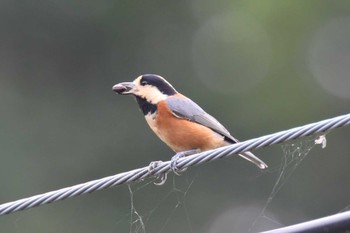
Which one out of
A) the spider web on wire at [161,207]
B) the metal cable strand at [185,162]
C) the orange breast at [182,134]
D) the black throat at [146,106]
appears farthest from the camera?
the spider web on wire at [161,207]

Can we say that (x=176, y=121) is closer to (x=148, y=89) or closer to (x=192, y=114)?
(x=192, y=114)

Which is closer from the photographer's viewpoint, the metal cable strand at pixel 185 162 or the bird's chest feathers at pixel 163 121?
the metal cable strand at pixel 185 162

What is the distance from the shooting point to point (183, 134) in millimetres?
5934

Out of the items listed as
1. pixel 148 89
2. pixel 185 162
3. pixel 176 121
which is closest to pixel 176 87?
pixel 148 89

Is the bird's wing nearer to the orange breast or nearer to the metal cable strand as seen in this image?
the orange breast

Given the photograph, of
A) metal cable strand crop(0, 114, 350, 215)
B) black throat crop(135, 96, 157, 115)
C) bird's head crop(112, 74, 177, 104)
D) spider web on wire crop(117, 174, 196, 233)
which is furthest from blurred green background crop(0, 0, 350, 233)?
metal cable strand crop(0, 114, 350, 215)

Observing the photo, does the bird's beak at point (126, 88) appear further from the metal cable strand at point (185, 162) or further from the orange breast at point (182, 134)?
the metal cable strand at point (185, 162)

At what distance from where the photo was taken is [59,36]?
1541cm

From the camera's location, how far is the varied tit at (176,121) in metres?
5.94

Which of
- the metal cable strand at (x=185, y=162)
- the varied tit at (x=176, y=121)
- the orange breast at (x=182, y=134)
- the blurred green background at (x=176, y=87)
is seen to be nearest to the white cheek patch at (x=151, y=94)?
Answer: the varied tit at (x=176, y=121)

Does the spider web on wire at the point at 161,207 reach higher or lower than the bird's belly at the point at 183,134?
lower

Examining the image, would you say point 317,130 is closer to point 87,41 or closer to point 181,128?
point 181,128

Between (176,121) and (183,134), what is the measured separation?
93 mm

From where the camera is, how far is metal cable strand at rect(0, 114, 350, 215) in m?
4.25
